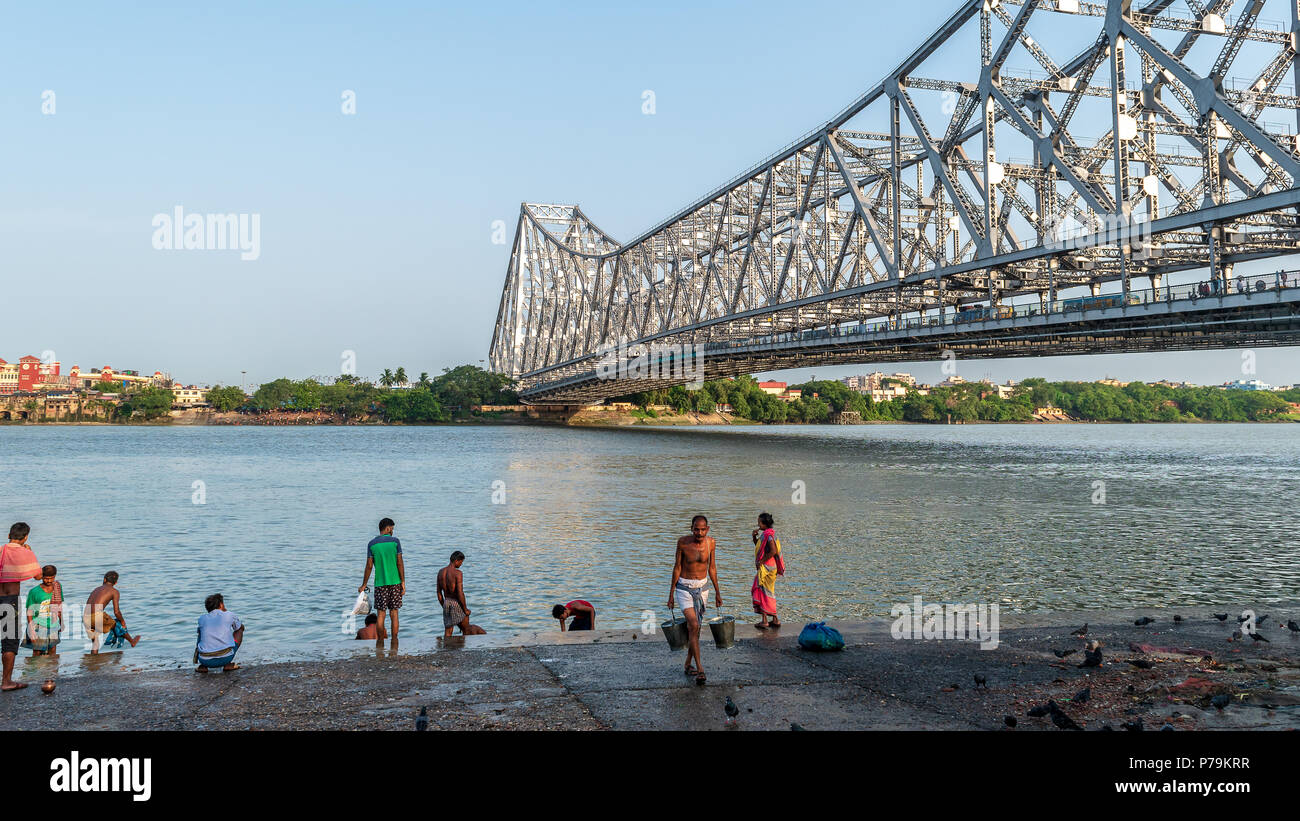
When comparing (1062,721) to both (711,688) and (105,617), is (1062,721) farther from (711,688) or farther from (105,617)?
(105,617)

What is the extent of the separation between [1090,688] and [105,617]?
40.9 feet

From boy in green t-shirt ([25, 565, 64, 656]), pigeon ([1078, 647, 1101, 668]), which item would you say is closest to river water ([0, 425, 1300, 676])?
boy in green t-shirt ([25, 565, 64, 656])

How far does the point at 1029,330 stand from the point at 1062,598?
110 ft

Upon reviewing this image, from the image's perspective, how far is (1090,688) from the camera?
926cm

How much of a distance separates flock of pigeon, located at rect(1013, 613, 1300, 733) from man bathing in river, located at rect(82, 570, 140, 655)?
11082 millimetres

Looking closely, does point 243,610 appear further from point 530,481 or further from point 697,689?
point 530,481

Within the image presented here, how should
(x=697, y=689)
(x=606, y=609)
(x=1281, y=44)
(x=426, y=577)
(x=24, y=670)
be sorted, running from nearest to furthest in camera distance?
(x=697, y=689) → (x=24, y=670) → (x=606, y=609) → (x=426, y=577) → (x=1281, y=44)

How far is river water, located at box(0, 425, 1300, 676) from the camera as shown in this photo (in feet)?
55.3

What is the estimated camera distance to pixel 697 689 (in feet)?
30.9

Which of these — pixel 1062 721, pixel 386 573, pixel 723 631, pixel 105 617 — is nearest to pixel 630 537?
pixel 386 573

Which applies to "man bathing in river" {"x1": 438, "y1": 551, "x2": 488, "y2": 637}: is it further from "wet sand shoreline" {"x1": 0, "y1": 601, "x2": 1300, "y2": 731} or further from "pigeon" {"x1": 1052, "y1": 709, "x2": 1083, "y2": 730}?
"pigeon" {"x1": 1052, "y1": 709, "x2": 1083, "y2": 730}

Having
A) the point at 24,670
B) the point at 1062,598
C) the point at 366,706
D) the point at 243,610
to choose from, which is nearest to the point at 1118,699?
the point at 366,706
